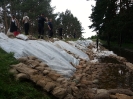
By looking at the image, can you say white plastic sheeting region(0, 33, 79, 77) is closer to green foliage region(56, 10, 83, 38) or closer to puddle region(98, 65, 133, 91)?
puddle region(98, 65, 133, 91)

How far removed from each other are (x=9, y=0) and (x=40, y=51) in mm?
22791

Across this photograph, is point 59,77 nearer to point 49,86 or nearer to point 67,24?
point 49,86

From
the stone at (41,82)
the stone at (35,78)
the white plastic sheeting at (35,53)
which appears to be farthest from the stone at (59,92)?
the white plastic sheeting at (35,53)

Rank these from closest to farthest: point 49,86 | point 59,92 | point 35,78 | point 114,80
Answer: point 59,92, point 49,86, point 35,78, point 114,80

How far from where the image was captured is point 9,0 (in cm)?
2742

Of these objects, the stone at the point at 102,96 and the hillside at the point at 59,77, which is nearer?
the hillside at the point at 59,77

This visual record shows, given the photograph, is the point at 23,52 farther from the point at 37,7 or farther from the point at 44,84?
the point at 37,7

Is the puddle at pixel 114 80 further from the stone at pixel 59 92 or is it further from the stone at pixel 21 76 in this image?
the stone at pixel 21 76

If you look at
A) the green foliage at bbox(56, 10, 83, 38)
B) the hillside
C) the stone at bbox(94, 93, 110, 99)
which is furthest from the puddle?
the green foliage at bbox(56, 10, 83, 38)

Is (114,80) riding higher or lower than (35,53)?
lower

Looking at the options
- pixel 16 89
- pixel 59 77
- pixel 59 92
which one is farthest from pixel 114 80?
pixel 16 89

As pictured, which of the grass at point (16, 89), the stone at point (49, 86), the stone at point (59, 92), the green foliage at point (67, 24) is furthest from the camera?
the green foliage at point (67, 24)

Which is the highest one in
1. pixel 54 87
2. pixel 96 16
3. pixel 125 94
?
pixel 96 16

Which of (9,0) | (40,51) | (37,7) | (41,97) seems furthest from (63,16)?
(41,97)
